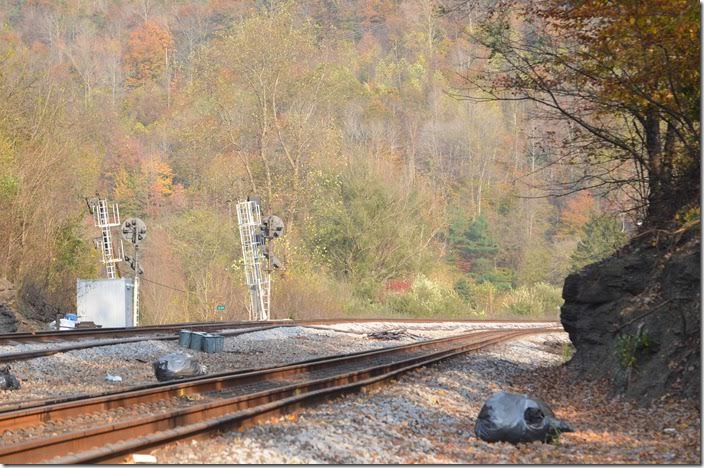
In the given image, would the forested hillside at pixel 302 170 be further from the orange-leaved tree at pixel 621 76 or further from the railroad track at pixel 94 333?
the railroad track at pixel 94 333

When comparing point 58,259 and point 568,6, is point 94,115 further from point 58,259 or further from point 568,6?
point 568,6

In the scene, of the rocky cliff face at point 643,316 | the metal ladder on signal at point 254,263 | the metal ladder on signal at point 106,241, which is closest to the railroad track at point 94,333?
the metal ladder on signal at point 254,263

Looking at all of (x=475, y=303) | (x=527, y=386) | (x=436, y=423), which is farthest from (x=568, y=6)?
(x=475, y=303)

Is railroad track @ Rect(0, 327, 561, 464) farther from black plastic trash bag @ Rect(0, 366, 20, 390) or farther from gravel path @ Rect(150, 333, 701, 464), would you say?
black plastic trash bag @ Rect(0, 366, 20, 390)

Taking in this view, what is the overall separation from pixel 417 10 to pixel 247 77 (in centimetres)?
5415

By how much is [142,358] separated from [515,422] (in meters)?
9.44

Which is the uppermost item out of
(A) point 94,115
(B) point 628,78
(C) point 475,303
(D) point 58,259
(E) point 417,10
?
(E) point 417,10

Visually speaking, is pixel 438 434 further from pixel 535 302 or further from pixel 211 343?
pixel 535 302

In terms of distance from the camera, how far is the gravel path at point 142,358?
43.1ft

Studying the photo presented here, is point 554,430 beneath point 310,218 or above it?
beneath

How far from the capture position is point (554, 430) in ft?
32.3

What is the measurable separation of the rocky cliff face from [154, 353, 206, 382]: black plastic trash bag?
6570 mm

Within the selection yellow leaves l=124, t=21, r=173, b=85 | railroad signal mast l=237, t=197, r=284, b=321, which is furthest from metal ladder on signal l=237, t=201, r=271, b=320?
yellow leaves l=124, t=21, r=173, b=85

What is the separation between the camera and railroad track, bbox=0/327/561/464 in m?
7.71
